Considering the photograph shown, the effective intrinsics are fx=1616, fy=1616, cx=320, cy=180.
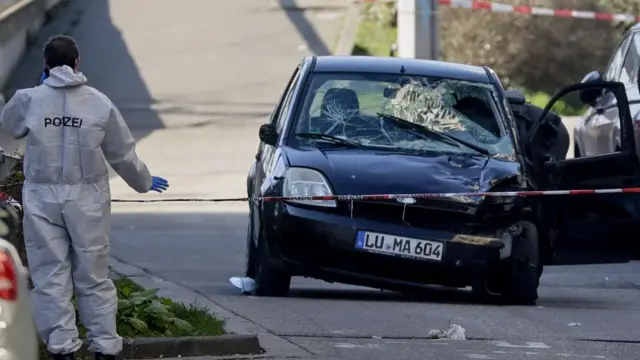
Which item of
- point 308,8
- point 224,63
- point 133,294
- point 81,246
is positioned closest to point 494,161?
point 133,294

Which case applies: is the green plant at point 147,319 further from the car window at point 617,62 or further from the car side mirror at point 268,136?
the car window at point 617,62

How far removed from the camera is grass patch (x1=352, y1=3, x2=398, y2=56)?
86.7ft

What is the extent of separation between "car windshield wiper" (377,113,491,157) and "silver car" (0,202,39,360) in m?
5.76

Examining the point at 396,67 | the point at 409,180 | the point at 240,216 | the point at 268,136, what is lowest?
the point at 240,216

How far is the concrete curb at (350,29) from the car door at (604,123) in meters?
11.0

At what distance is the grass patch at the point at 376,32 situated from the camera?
86.7 ft

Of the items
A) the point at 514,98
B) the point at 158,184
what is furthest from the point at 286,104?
the point at 158,184

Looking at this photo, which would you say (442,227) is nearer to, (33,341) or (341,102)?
(341,102)

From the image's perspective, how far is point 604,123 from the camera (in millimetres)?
13570

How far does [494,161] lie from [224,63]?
52.1 ft

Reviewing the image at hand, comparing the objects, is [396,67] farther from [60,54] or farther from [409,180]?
[60,54]

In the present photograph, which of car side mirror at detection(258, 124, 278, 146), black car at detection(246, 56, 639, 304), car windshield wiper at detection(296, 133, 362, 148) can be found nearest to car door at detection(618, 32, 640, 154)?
black car at detection(246, 56, 639, 304)

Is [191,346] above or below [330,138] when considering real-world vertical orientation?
below

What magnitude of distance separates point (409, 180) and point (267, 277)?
114cm
